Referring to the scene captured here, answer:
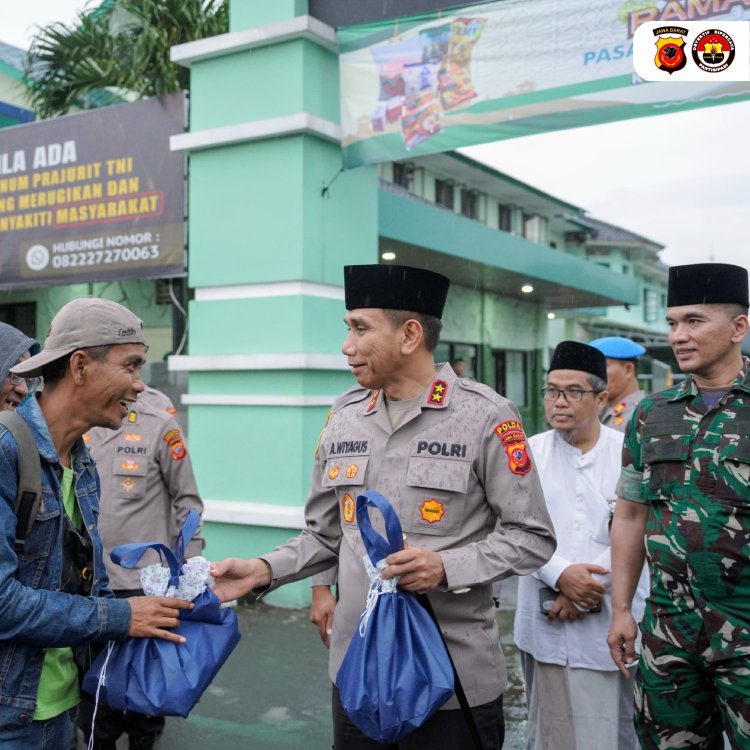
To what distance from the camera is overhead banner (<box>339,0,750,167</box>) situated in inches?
213

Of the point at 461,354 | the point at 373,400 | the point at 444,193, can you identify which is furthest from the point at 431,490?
the point at 444,193

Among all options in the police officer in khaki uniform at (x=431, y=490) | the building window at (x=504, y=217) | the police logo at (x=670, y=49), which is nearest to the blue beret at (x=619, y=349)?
the police logo at (x=670, y=49)

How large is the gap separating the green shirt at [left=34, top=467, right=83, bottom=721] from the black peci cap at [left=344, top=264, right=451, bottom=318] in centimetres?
108

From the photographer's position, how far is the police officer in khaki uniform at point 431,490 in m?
2.36

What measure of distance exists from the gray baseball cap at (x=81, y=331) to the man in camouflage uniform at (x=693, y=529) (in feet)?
6.15

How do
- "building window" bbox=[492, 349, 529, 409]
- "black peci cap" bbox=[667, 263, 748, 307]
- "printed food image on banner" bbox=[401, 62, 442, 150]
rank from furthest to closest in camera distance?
"building window" bbox=[492, 349, 529, 409] → "printed food image on banner" bbox=[401, 62, 442, 150] → "black peci cap" bbox=[667, 263, 748, 307]

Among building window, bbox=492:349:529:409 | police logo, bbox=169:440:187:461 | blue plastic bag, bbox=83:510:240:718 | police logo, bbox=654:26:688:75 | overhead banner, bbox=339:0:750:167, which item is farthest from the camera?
building window, bbox=492:349:529:409

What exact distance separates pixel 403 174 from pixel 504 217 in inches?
239

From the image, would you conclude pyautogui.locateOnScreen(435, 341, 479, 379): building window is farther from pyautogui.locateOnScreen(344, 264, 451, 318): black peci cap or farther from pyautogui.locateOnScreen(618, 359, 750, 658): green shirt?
pyautogui.locateOnScreen(344, 264, 451, 318): black peci cap

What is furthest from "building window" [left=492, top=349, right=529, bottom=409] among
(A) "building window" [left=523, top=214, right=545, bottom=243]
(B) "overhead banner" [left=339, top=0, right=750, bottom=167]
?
(B) "overhead banner" [left=339, top=0, right=750, bottom=167]

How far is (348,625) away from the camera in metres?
2.55

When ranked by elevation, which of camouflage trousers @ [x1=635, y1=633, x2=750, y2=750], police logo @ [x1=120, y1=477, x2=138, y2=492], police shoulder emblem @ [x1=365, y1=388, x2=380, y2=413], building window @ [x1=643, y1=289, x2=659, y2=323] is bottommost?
camouflage trousers @ [x1=635, y1=633, x2=750, y2=750]

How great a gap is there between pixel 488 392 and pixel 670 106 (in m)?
3.77

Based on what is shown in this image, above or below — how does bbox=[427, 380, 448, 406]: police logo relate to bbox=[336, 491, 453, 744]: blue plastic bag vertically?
above
